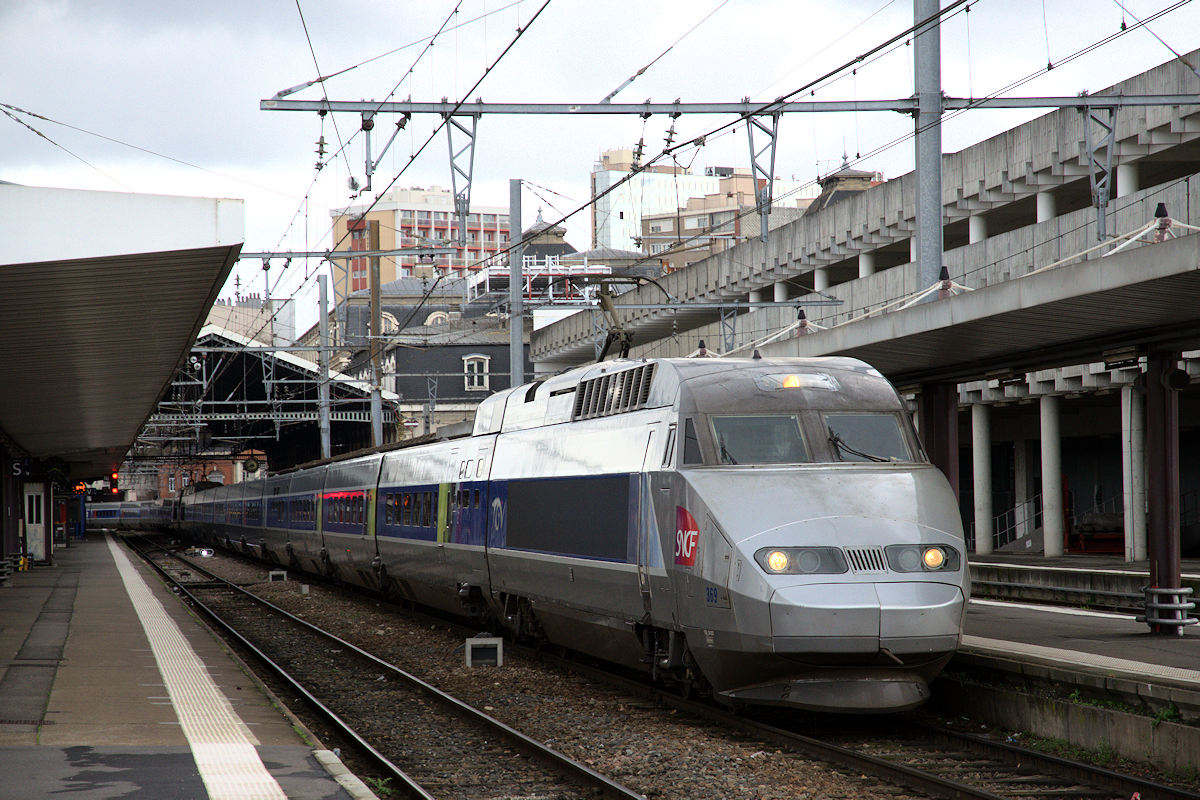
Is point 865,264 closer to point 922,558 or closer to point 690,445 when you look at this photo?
point 690,445

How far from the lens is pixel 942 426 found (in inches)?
695

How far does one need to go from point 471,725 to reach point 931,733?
4.16 metres

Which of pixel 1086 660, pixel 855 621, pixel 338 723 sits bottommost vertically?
pixel 338 723

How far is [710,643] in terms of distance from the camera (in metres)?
11.0

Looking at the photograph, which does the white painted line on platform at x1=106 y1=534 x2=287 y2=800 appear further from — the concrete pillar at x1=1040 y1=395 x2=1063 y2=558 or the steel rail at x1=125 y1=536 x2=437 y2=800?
the concrete pillar at x1=1040 y1=395 x2=1063 y2=558

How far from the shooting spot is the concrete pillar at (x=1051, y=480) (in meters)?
33.6

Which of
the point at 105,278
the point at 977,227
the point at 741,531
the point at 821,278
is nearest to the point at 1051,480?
the point at 977,227

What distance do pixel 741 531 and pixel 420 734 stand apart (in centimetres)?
375

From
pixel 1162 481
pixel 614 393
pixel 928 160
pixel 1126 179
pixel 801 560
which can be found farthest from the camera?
pixel 1126 179

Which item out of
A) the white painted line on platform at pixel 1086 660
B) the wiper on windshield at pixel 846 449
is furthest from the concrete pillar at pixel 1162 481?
the wiper on windshield at pixel 846 449

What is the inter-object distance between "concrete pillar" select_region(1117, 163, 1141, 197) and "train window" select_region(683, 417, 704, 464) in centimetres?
2166

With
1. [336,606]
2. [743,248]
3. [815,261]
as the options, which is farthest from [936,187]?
[743,248]

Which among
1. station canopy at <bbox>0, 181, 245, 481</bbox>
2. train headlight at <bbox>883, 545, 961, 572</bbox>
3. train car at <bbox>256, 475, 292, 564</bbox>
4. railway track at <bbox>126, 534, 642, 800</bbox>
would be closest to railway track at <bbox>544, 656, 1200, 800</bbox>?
train headlight at <bbox>883, 545, 961, 572</bbox>

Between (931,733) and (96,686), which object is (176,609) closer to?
(96,686)
